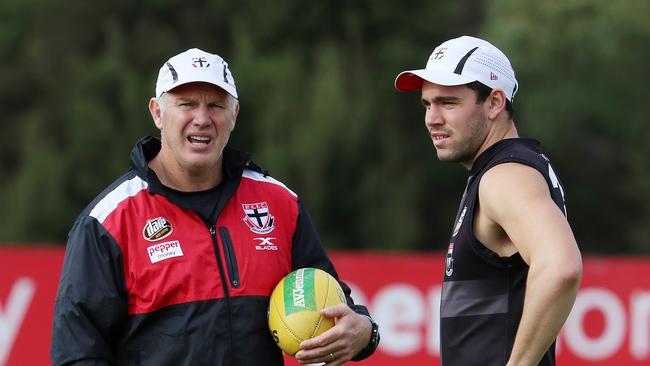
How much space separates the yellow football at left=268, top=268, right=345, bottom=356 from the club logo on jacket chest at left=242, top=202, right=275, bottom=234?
0.23 m

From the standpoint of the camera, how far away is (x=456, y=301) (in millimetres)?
4969

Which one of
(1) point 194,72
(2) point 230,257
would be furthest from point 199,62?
(2) point 230,257

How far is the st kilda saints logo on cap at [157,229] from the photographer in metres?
5.10

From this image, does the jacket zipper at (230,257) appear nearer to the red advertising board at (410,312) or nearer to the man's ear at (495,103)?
the man's ear at (495,103)

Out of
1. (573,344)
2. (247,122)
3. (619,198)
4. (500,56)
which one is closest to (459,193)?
(619,198)

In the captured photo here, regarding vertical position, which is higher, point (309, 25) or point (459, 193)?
point (309, 25)

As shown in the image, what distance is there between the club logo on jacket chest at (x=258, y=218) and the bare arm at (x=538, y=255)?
111cm

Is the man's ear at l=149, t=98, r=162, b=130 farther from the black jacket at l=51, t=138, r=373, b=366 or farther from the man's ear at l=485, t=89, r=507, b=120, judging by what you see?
the man's ear at l=485, t=89, r=507, b=120

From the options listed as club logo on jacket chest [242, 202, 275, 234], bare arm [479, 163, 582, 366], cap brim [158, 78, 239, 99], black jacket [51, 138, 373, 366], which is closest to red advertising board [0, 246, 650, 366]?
club logo on jacket chest [242, 202, 275, 234]

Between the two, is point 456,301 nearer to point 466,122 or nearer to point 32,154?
point 466,122

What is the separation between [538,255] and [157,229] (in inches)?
63.8

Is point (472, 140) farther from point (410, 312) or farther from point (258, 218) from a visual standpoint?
point (410, 312)

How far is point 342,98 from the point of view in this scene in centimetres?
2862

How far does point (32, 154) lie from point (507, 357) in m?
24.3
